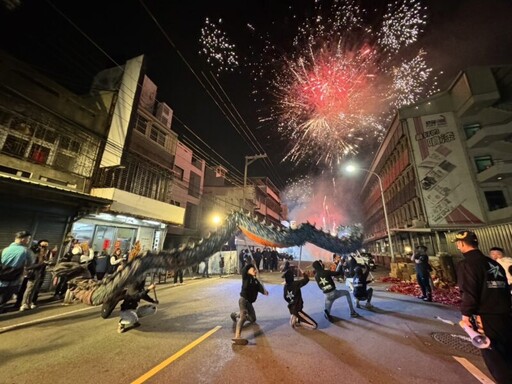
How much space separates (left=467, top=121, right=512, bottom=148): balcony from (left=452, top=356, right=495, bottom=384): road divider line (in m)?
27.1

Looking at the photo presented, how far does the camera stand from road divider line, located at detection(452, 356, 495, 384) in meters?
3.67

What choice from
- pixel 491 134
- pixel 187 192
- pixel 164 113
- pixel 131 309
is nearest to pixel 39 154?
pixel 131 309

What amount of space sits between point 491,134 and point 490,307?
28.6 meters

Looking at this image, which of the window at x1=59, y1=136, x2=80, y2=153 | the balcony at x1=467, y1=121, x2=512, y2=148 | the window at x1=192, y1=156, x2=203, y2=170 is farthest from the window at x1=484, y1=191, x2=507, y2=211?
the window at x1=59, y1=136, x2=80, y2=153

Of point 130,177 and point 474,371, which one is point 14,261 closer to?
point 474,371

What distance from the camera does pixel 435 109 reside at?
84.2 ft

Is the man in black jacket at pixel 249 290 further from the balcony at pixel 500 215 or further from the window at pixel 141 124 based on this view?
the balcony at pixel 500 215

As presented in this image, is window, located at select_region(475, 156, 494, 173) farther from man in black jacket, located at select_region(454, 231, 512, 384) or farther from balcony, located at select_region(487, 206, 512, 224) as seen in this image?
man in black jacket, located at select_region(454, 231, 512, 384)

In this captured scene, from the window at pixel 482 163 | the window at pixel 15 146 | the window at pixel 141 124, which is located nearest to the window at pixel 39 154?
the window at pixel 15 146

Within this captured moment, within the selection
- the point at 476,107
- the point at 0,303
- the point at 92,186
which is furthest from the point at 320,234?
the point at 476,107

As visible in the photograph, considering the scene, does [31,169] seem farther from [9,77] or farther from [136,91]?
[136,91]

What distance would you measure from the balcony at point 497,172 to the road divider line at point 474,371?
25169mm

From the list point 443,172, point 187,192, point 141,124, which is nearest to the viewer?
point 141,124

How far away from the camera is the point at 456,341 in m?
5.34
